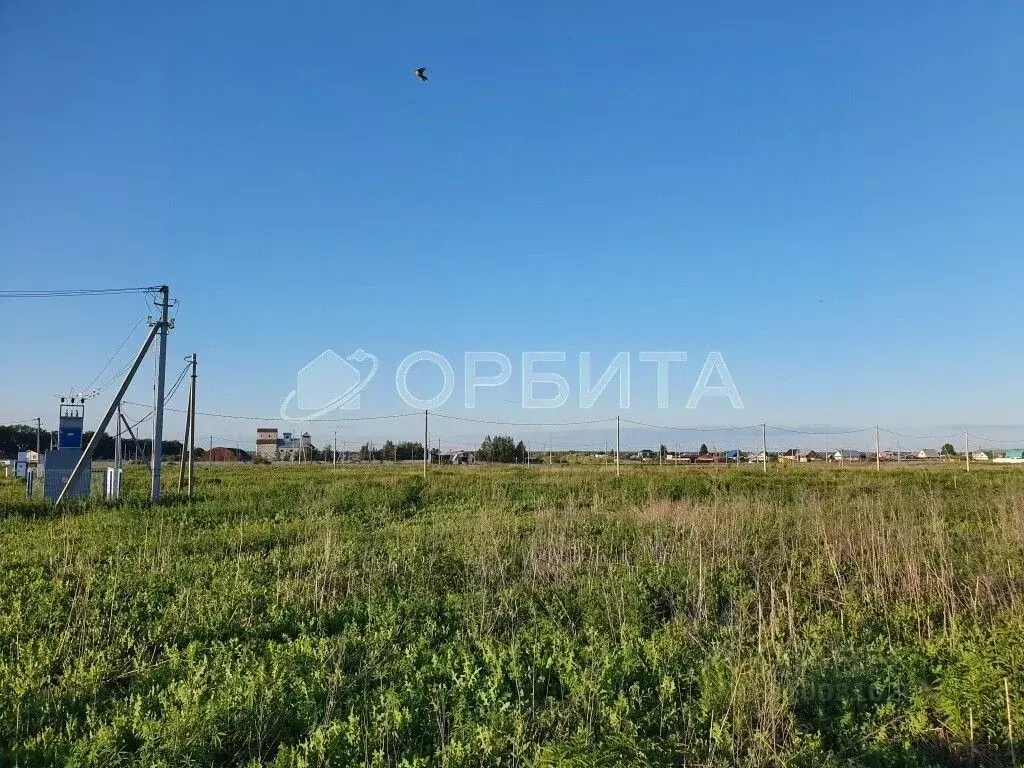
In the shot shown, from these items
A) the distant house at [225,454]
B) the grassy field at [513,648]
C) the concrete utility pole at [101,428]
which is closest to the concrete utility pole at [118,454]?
the concrete utility pole at [101,428]

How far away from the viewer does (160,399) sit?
1434 centimetres

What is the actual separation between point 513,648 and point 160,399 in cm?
1273

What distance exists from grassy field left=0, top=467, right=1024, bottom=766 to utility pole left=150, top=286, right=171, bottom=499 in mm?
5522

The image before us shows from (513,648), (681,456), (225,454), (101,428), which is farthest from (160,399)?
(225,454)

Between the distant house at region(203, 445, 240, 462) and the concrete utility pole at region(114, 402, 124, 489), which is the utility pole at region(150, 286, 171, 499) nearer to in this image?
Result: the concrete utility pole at region(114, 402, 124, 489)

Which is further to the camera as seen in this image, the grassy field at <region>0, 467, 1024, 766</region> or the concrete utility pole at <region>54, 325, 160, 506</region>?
the concrete utility pole at <region>54, 325, 160, 506</region>

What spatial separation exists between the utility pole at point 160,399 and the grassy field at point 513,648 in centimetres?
552

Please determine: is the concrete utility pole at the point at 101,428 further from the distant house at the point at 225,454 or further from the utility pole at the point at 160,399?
the distant house at the point at 225,454

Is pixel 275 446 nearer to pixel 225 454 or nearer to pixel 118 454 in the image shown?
pixel 225 454

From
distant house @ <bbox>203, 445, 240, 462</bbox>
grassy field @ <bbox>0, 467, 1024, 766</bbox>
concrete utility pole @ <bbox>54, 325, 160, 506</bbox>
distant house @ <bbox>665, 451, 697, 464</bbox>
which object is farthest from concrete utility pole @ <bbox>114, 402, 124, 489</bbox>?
distant house @ <bbox>203, 445, 240, 462</bbox>

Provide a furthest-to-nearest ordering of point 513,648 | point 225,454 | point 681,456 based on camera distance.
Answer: point 225,454, point 681,456, point 513,648

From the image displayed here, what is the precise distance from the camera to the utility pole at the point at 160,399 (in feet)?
45.8

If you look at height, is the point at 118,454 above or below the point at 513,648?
above

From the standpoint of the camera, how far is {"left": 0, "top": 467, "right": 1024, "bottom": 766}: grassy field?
314 centimetres
